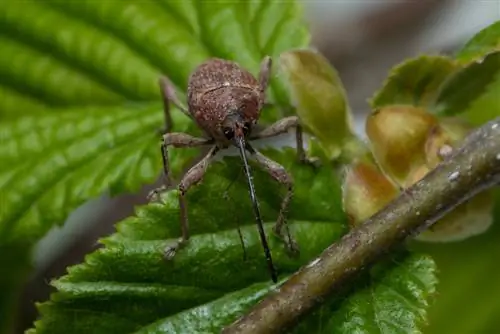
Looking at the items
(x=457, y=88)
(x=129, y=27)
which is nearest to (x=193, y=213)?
(x=457, y=88)

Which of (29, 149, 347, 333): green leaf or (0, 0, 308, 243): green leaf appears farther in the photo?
(0, 0, 308, 243): green leaf

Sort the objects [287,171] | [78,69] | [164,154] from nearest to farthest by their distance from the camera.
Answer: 1. [287,171]
2. [164,154]
3. [78,69]

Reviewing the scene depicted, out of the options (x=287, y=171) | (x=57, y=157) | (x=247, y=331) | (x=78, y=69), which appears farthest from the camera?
(x=78, y=69)

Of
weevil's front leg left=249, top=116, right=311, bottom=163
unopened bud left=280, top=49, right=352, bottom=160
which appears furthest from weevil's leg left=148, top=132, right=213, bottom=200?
unopened bud left=280, top=49, right=352, bottom=160

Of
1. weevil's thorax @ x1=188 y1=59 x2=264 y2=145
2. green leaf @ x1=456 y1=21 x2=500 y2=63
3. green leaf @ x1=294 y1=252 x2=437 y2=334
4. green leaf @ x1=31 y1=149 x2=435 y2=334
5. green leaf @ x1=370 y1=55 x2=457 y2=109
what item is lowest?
green leaf @ x1=294 y1=252 x2=437 y2=334

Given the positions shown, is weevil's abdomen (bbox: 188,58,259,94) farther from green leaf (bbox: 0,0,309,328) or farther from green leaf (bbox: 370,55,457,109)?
green leaf (bbox: 370,55,457,109)

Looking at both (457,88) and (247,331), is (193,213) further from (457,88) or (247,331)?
(457,88)

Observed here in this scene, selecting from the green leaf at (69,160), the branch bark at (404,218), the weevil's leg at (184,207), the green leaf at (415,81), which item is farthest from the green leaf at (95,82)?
the branch bark at (404,218)

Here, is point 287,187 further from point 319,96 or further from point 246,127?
point 246,127
